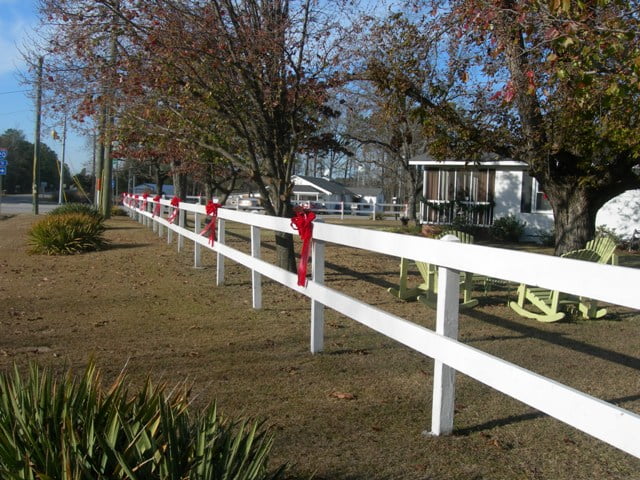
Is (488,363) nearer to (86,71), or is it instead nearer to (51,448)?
(51,448)

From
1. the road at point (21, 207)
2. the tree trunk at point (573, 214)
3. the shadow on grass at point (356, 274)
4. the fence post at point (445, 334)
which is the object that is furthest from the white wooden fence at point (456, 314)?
the road at point (21, 207)

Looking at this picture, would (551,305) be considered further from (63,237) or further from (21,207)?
(21,207)

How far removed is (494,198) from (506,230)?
188cm

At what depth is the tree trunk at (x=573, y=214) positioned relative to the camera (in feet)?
35.3

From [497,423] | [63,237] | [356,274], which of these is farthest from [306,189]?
[497,423]

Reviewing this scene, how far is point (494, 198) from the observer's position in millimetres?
24000

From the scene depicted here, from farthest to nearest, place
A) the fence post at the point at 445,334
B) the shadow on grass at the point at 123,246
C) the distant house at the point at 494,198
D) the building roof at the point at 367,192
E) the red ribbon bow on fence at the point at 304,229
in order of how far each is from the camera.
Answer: the building roof at the point at 367,192, the distant house at the point at 494,198, the shadow on grass at the point at 123,246, the red ribbon bow on fence at the point at 304,229, the fence post at the point at 445,334

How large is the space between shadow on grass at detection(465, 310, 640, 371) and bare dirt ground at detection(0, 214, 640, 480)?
20 millimetres

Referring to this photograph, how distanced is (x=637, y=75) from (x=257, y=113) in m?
5.76

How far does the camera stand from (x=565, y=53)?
24.3 feet

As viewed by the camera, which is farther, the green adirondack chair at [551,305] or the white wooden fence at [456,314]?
the green adirondack chair at [551,305]

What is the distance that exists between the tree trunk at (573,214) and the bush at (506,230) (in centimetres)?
1172

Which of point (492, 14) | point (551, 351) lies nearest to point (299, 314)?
point (551, 351)

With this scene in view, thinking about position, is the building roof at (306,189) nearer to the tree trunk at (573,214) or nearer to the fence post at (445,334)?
the tree trunk at (573,214)
